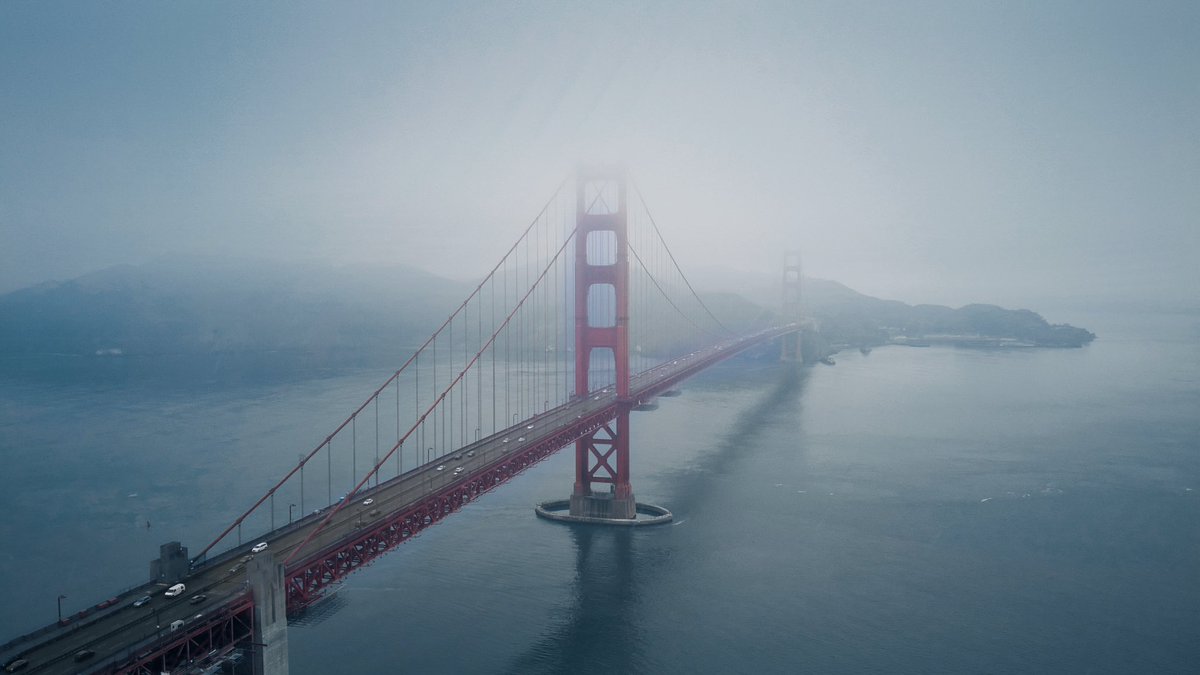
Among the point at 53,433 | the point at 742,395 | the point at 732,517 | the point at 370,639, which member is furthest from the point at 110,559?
the point at 742,395

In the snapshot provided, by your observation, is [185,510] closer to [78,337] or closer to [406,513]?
[406,513]

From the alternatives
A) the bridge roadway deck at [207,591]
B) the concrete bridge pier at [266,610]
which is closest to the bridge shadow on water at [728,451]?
the bridge roadway deck at [207,591]

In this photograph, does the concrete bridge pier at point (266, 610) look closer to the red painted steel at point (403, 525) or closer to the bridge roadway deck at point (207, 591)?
the bridge roadway deck at point (207, 591)

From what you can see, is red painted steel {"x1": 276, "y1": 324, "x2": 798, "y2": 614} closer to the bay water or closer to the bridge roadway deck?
the bridge roadway deck

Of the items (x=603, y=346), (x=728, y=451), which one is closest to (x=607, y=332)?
(x=603, y=346)

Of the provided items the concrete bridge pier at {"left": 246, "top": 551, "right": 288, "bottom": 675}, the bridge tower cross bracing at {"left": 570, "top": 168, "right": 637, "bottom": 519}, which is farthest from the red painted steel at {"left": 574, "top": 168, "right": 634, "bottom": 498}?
the concrete bridge pier at {"left": 246, "top": 551, "right": 288, "bottom": 675}

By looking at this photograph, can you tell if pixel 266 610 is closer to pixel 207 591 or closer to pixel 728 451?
pixel 207 591
